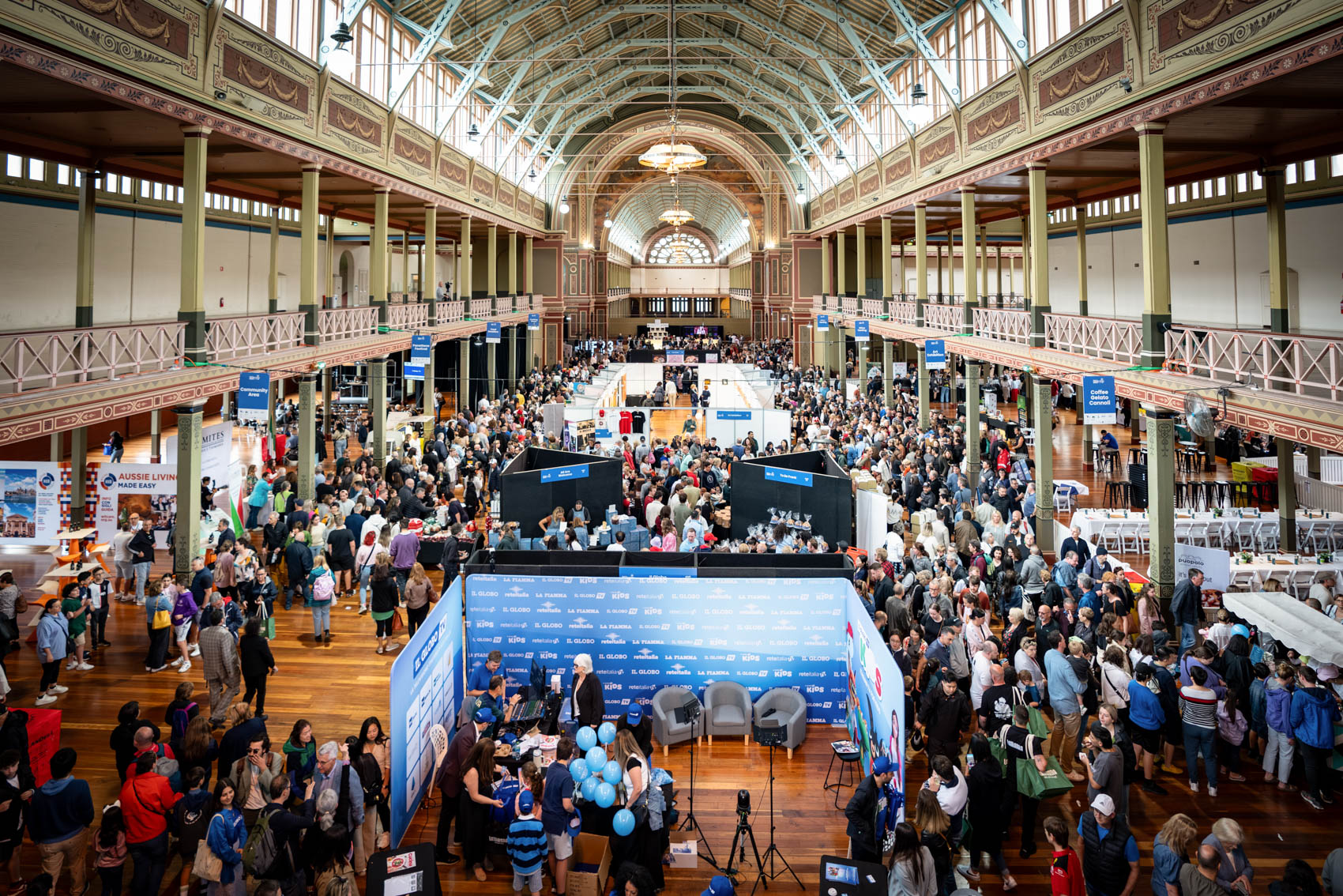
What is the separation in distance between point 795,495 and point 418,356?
11.9m

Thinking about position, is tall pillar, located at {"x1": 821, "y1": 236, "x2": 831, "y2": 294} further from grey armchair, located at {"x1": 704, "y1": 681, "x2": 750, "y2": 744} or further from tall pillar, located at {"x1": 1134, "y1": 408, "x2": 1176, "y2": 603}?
grey armchair, located at {"x1": 704, "y1": 681, "x2": 750, "y2": 744}

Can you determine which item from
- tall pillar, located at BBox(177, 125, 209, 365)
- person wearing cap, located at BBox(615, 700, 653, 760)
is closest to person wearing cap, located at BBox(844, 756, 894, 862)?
person wearing cap, located at BBox(615, 700, 653, 760)

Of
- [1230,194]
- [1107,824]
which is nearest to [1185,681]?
[1107,824]

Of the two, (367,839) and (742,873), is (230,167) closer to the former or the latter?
(367,839)

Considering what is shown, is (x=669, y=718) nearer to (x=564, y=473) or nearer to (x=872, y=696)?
(x=872, y=696)

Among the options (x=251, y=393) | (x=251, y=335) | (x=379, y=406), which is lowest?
(x=251, y=393)

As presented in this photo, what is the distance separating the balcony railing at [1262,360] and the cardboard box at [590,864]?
936 centimetres

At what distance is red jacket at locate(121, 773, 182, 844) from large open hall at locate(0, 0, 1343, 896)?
0.03 metres

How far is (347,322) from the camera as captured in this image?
2016 centimetres

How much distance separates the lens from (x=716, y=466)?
19422 millimetres

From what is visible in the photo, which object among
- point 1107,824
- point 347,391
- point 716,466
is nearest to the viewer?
point 1107,824

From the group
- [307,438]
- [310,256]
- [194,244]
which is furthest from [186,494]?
[310,256]

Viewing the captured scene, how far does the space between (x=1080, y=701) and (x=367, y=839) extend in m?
7.31

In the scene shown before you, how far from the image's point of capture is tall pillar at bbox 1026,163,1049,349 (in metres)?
17.1
